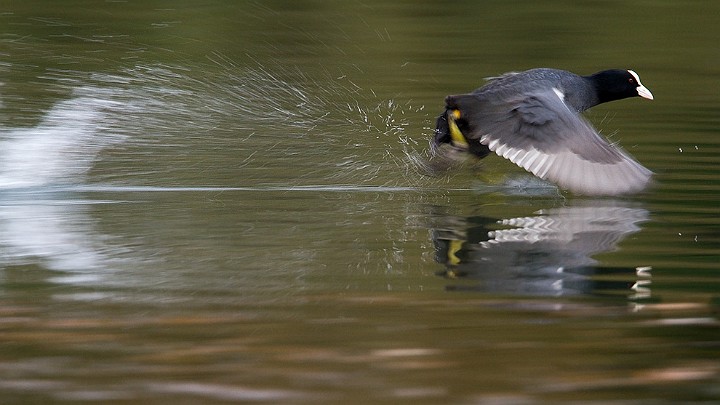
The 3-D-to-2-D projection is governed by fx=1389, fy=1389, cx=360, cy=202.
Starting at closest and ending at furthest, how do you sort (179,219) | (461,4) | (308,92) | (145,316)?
(145,316)
(179,219)
(308,92)
(461,4)

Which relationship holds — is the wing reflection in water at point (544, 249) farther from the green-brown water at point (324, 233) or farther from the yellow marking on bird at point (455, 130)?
the yellow marking on bird at point (455, 130)

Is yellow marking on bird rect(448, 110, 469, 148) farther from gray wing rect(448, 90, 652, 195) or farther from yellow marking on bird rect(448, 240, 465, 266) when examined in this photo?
yellow marking on bird rect(448, 240, 465, 266)

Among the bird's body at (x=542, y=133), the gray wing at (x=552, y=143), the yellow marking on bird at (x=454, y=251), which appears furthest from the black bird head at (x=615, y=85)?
the yellow marking on bird at (x=454, y=251)

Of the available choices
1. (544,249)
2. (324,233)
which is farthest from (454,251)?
(324,233)

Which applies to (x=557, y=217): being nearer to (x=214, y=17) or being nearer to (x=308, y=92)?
(x=308, y=92)

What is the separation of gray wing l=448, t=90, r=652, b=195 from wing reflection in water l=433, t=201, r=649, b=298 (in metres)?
0.17

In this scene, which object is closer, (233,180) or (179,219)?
(179,219)

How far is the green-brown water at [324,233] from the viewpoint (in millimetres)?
3861

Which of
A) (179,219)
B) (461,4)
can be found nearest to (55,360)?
(179,219)

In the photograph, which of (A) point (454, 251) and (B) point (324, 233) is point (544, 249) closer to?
(A) point (454, 251)

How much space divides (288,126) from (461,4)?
17.2 ft

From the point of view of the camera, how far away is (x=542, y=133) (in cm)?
630

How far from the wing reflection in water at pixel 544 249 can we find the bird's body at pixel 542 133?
0.16 meters

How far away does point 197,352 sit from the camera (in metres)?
3.99
